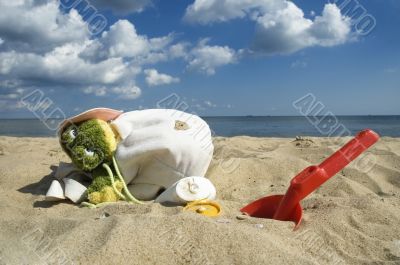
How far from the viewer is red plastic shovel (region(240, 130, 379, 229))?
2.09 metres

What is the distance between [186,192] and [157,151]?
0.37 metres

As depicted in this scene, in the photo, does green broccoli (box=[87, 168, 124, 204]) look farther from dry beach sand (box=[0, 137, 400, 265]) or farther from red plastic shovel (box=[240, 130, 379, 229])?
red plastic shovel (box=[240, 130, 379, 229])

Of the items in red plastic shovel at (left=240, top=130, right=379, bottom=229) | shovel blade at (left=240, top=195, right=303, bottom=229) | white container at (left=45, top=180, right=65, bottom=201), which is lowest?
white container at (left=45, top=180, right=65, bottom=201)

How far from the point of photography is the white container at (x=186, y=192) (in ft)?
7.95

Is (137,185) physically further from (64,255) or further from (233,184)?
(64,255)

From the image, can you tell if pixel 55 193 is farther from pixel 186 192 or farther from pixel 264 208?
pixel 264 208

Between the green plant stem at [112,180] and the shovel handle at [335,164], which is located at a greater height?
the shovel handle at [335,164]

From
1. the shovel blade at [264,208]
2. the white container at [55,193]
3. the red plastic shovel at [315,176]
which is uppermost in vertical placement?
the red plastic shovel at [315,176]

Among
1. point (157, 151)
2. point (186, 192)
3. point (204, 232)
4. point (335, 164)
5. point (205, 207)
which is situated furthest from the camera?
point (157, 151)

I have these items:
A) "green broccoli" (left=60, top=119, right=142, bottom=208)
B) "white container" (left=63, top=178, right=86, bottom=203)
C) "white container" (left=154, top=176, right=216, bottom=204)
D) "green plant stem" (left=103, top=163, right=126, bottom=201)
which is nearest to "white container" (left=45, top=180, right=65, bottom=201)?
"white container" (left=63, top=178, right=86, bottom=203)

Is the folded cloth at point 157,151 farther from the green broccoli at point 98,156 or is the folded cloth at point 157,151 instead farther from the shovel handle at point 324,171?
the shovel handle at point 324,171

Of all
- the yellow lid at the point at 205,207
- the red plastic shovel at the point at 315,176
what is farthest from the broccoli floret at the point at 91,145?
the red plastic shovel at the point at 315,176

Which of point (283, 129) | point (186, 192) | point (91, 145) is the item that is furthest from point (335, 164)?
point (283, 129)

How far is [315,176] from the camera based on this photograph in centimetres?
214
